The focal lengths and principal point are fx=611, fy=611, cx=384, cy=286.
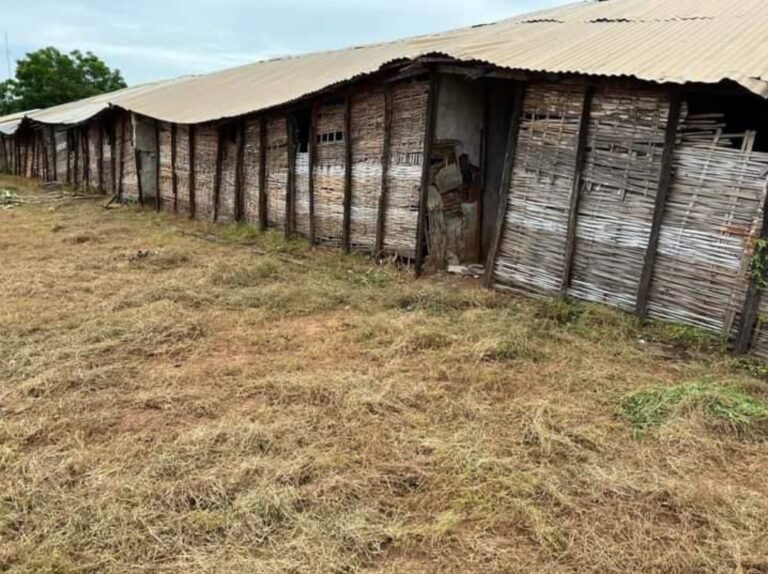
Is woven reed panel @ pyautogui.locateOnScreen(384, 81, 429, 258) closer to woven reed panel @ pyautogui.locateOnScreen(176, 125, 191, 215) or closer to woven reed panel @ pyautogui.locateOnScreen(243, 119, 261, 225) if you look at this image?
woven reed panel @ pyautogui.locateOnScreen(243, 119, 261, 225)

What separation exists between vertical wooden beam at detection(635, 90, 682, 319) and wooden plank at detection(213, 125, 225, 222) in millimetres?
7710

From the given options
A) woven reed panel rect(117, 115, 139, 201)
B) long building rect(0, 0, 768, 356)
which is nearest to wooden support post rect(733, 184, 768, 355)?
long building rect(0, 0, 768, 356)

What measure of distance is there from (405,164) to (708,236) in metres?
3.53

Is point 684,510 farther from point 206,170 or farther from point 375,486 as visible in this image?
point 206,170

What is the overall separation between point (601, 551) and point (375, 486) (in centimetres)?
104

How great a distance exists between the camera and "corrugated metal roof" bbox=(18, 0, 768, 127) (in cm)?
492

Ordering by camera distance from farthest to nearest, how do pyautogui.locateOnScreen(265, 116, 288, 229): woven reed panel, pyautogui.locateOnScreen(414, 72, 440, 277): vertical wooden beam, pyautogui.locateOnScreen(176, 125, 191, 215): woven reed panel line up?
pyautogui.locateOnScreen(176, 125, 191, 215): woven reed panel → pyautogui.locateOnScreen(265, 116, 288, 229): woven reed panel → pyautogui.locateOnScreen(414, 72, 440, 277): vertical wooden beam

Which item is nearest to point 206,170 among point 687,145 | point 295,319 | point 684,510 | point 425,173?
point 425,173

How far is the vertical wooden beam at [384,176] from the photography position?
24.4 feet

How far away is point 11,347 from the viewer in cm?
460

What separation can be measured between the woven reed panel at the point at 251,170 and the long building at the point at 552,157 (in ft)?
0.11

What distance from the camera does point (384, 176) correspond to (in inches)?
299

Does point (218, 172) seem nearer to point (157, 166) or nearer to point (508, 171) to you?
point (157, 166)

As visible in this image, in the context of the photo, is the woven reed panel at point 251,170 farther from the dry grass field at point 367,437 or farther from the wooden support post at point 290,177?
the dry grass field at point 367,437
